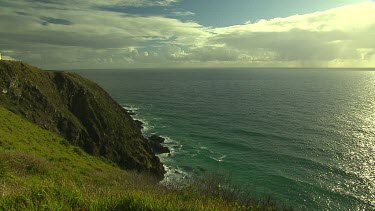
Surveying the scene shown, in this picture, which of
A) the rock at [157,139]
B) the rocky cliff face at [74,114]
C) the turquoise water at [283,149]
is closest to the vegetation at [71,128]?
the rocky cliff face at [74,114]

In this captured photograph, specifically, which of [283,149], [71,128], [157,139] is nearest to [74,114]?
[71,128]

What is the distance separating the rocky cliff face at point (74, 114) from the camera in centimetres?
5691

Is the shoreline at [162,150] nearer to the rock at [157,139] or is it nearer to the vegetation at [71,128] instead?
the rock at [157,139]

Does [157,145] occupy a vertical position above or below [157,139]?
below

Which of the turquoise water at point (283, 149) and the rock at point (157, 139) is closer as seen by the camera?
the turquoise water at point (283, 149)

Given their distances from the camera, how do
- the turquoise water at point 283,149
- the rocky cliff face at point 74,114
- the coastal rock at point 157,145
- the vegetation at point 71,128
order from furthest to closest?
the coastal rock at point 157,145, the rocky cliff face at point 74,114, the turquoise water at point 283,149, the vegetation at point 71,128

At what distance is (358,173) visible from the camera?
179 feet

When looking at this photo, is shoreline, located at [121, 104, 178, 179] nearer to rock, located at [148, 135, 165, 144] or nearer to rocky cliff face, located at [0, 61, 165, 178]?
rock, located at [148, 135, 165, 144]

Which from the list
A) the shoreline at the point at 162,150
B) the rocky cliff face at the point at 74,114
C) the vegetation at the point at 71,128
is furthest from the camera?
the rocky cliff face at the point at 74,114

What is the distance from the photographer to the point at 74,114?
214ft

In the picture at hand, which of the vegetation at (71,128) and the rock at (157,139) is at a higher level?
the vegetation at (71,128)

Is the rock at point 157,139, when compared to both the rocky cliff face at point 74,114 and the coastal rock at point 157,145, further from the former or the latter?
the rocky cliff face at point 74,114

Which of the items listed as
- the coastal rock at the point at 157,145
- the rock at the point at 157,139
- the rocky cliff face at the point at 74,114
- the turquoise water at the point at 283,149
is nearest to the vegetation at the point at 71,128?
the rocky cliff face at the point at 74,114

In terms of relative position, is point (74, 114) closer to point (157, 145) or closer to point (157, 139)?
point (157, 145)
